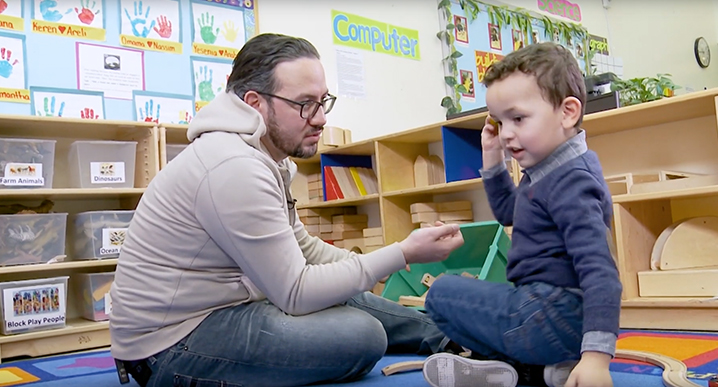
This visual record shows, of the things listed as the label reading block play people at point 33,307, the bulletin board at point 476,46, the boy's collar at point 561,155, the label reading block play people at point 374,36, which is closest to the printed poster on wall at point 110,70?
the label reading block play people at point 33,307

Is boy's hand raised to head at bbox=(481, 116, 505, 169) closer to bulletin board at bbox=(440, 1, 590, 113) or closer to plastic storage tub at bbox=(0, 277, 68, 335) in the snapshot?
plastic storage tub at bbox=(0, 277, 68, 335)

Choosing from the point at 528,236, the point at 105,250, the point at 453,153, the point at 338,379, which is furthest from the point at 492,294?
the point at 105,250

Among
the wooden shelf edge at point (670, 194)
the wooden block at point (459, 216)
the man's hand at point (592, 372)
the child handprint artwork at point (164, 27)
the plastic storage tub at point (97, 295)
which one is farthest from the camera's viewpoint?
the child handprint artwork at point (164, 27)

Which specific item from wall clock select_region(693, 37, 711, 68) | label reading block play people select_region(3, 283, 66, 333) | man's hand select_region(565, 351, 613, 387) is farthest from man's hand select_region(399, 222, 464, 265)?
wall clock select_region(693, 37, 711, 68)

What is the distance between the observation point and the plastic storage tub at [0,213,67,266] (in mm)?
2791

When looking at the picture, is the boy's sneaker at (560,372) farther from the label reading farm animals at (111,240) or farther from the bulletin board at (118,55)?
the bulletin board at (118,55)

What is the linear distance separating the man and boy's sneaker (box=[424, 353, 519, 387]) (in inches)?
9.6

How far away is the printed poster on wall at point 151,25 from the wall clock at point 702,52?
197 inches

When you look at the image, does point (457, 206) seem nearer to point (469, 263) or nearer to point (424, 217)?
point (424, 217)

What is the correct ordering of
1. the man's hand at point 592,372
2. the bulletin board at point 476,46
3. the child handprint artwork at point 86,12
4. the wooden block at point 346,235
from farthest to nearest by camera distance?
the bulletin board at point 476,46 < the wooden block at point 346,235 < the child handprint artwork at point 86,12 < the man's hand at point 592,372

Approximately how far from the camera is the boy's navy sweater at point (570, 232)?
116cm

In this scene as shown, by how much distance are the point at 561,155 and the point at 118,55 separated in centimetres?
274

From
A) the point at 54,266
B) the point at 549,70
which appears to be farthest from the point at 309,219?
the point at 549,70

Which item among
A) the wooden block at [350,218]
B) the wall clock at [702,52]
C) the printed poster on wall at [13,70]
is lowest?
the wooden block at [350,218]
